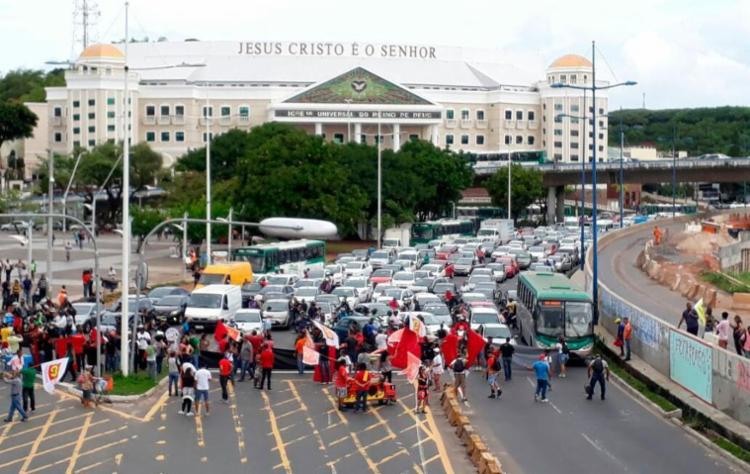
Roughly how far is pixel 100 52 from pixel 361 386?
11486 cm

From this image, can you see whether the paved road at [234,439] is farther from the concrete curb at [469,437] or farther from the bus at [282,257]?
the bus at [282,257]

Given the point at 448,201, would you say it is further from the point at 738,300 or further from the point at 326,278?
the point at 738,300

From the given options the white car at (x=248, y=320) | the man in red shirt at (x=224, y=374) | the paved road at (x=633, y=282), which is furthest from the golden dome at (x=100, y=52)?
the man in red shirt at (x=224, y=374)

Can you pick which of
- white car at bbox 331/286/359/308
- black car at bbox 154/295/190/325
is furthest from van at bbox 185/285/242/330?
white car at bbox 331/286/359/308

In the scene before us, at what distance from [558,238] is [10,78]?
386ft

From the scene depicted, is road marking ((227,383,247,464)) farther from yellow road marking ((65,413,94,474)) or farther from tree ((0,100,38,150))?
tree ((0,100,38,150))

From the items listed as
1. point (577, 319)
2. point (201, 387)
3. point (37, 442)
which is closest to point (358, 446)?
point (201, 387)

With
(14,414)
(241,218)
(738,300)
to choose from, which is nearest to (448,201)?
(241,218)

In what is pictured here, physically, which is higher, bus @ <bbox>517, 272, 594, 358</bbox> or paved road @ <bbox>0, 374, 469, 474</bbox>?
bus @ <bbox>517, 272, 594, 358</bbox>

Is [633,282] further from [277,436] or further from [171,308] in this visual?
[277,436]

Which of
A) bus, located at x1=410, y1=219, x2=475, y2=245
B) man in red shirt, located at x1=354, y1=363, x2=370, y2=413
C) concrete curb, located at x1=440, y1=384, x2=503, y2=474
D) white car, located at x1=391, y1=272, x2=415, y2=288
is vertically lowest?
concrete curb, located at x1=440, y1=384, x2=503, y2=474

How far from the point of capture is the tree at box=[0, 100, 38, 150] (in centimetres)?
12900

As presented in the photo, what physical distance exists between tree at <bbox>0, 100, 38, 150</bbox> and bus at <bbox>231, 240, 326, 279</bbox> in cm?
6795

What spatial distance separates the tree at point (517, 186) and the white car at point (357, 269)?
175ft
